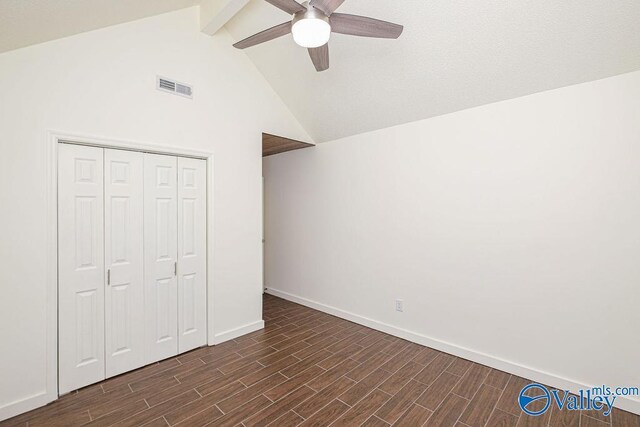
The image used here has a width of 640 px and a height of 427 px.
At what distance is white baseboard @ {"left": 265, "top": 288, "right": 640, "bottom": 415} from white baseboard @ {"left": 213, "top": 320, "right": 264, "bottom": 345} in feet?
3.55

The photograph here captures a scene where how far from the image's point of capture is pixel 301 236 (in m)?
4.71

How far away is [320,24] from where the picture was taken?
5.83 ft

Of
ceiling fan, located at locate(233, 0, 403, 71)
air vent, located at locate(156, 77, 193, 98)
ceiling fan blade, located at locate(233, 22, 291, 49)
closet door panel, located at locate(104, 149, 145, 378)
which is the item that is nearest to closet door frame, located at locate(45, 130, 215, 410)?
closet door panel, located at locate(104, 149, 145, 378)

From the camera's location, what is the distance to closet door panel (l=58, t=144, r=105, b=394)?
2.35 metres

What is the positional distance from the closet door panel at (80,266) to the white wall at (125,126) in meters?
0.13

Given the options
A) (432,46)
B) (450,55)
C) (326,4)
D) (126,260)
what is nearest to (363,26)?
(326,4)

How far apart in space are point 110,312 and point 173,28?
2815mm

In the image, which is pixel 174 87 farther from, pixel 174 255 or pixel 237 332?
pixel 237 332

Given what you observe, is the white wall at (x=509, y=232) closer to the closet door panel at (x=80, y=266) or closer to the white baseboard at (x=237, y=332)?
the white baseboard at (x=237, y=332)

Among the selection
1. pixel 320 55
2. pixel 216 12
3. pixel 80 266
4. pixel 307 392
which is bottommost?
pixel 307 392

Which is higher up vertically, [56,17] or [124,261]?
[56,17]

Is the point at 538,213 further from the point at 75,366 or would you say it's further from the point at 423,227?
the point at 75,366

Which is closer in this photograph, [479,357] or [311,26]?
[311,26]

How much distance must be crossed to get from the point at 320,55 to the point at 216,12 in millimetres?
1370
